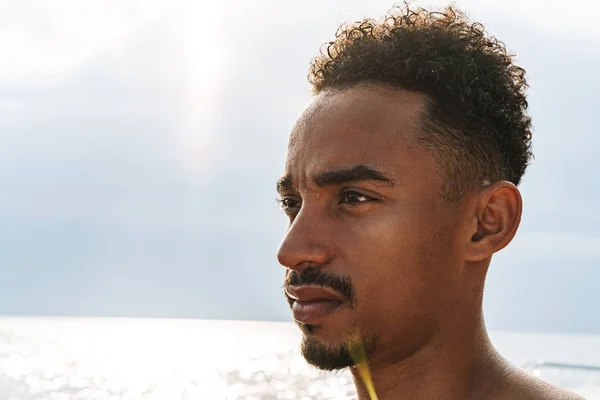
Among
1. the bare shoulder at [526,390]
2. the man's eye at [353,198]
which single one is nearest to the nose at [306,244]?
the man's eye at [353,198]

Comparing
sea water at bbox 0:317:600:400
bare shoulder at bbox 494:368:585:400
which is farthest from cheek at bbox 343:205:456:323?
sea water at bbox 0:317:600:400

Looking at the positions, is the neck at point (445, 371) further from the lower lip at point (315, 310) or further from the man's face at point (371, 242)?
the lower lip at point (315, 310)

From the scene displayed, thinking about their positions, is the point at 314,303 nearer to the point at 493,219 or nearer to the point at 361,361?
the point at 361,361

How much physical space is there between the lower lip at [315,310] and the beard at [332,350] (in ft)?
0.09

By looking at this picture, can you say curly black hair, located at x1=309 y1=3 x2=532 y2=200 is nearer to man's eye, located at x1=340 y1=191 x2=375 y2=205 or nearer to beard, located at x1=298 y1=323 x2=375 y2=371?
man's eye, located at x1=340 y1=191 x2=375 y2=205

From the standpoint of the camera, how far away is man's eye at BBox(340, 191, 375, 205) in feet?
11.8

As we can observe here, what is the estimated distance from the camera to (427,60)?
3854mm

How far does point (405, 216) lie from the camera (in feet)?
11.8

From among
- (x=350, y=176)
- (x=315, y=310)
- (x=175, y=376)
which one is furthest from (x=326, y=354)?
(x=175, y=376)

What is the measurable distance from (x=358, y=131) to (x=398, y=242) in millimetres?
462

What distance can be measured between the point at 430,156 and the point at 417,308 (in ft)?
1.96

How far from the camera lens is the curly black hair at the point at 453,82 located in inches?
147

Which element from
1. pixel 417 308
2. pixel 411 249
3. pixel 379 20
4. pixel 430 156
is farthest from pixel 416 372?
pixel 379 20

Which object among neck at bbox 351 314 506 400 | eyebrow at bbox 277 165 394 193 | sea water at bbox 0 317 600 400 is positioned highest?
sea water at bbox 0 317 600 400
